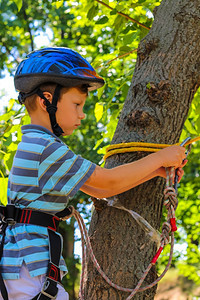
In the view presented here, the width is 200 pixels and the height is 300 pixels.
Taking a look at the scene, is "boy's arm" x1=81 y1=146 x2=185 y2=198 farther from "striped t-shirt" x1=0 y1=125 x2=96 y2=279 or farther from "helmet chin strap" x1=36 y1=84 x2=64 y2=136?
"helmet chin strap" x1=36 y1=84 x2=64 y2=136

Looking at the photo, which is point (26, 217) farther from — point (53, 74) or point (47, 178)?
point (53, 74)

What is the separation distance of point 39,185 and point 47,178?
49 mm

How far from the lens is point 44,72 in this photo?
241cm

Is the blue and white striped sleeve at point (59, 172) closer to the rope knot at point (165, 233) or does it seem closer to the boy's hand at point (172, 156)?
the boy's hand at point (172, 156)

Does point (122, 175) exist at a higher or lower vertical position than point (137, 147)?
lower

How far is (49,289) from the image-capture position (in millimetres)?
2090

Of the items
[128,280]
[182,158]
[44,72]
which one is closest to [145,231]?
[128,280]

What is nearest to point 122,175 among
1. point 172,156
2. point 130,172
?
point 130,172

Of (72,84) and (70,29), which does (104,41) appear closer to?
(70,29)

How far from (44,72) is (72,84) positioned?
16cm

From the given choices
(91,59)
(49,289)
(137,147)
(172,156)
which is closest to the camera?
(49,289)

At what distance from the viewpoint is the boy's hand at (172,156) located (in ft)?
7.66

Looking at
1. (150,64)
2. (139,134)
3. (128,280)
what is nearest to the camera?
(128,280)

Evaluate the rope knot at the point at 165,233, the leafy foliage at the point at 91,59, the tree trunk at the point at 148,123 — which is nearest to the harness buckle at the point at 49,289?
the tree trunk at the point at 148,123
